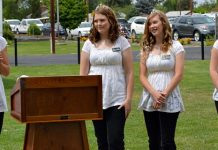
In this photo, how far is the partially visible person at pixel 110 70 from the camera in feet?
21.1

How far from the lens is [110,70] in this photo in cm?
655

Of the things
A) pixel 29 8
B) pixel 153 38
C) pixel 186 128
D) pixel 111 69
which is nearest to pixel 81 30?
pixel 186 128

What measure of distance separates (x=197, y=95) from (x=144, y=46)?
784 cm

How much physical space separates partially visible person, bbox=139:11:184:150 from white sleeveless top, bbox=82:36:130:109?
31 cm

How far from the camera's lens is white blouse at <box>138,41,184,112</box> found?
6707 millimetres

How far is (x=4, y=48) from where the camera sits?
6.10m

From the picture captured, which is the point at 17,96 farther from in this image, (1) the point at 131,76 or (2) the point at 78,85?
(1) the point at 131,76

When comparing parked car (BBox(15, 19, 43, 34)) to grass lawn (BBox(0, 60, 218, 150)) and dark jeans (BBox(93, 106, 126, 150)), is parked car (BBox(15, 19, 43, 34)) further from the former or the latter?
dark jeans (BBox(93, 106, 126, 150))

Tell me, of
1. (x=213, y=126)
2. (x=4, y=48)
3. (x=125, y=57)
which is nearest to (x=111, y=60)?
(x=125, y=57)

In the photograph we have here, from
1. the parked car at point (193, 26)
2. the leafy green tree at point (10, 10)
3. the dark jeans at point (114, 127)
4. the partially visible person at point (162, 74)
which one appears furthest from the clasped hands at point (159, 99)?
the leafy green tree at point (10, 10)

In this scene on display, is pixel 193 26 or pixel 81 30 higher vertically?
pixel 193 26

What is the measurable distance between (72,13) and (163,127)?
52170 millimetres

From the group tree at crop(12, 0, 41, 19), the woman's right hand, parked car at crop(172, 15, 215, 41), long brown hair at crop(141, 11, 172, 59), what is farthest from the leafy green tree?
the woman's right hand

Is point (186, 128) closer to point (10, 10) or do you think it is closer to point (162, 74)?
point (162, 74)
